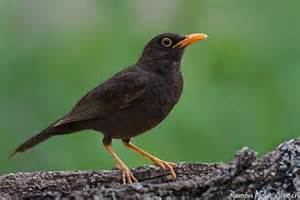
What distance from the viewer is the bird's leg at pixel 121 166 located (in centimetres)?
585

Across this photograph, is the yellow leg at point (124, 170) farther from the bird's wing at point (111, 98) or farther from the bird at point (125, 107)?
the bird's wing at point (111, 98)

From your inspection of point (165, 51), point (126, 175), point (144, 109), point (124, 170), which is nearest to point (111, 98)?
point (144, 109)

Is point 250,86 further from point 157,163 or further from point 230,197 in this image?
point 230,197

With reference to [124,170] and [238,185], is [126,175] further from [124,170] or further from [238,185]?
[238,185]

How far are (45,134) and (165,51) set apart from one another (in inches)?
40.6

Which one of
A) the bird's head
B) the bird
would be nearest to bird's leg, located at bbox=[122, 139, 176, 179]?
the bird

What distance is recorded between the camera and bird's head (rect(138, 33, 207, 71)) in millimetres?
6988

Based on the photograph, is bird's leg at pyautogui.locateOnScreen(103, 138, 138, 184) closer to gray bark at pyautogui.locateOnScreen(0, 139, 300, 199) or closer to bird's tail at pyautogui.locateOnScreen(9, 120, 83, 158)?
bird's tail at pyautogui.locateOnScreen(9, 120, 83, 158)

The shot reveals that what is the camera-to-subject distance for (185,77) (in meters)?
7.50

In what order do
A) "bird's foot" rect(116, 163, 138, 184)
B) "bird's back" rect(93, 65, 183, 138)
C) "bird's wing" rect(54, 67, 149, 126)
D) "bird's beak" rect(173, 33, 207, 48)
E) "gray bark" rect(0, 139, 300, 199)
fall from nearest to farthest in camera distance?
"gray bark" rect(0, 139, 300, 199) < "bird's foot" rect(116, 163, 138, 184) < "bird's back" rect(93, 65, 183, 138) < "bird's wing" rect(54, 67, 149, 126) < "bird's beak" rect(173, 33, 207, 48)

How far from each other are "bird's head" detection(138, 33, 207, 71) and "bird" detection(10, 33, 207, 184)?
0.20 feet

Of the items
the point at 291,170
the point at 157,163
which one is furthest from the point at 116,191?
the point at 157,163

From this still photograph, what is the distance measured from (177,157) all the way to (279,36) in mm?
1218

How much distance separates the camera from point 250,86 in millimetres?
7422
